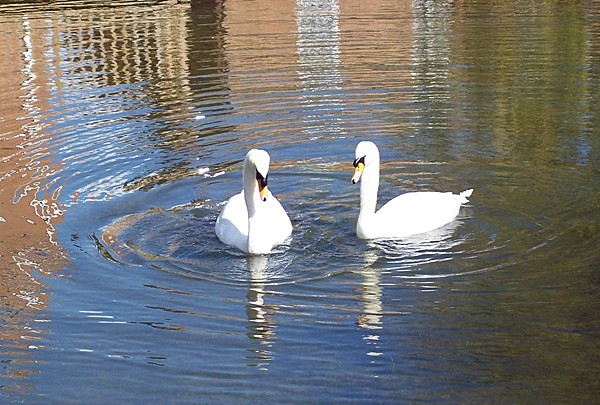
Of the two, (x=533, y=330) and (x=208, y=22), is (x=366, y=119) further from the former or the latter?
(x=208, y=22)

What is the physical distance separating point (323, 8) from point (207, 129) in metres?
16.9

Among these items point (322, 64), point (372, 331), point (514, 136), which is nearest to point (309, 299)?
point (372, 331)

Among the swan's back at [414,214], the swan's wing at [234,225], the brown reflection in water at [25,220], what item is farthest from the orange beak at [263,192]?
the brown reflection in water at [25,220]

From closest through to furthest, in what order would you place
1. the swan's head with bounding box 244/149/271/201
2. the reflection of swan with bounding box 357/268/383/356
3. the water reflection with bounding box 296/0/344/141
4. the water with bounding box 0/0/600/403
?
the water with bounding box 0/0/600/403, the reflection of swan with bounding box 357/268/383/356, the swan's head with bounding box 244/149/271/201, the water reflection with bounding box 296/0/344/141

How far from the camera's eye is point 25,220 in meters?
11.2

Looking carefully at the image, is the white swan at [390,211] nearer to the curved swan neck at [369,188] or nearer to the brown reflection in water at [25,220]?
the curved swan neck at [369,188]

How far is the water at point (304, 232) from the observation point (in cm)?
753

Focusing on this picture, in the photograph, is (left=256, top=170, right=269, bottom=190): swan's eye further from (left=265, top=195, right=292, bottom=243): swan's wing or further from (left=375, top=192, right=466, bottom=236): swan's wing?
(left=375, top=192, right=466, bottom=236): swan's wing

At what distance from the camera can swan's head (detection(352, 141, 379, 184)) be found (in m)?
10.1

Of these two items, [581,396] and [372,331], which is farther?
[372,331]

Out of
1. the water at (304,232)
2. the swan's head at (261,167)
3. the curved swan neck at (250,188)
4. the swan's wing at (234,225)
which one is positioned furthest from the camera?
the swan's wing at (234,225)

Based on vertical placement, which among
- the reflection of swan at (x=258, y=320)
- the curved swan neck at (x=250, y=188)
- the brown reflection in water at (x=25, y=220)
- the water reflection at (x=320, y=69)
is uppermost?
the curved swan neck at (x=250, y=188)

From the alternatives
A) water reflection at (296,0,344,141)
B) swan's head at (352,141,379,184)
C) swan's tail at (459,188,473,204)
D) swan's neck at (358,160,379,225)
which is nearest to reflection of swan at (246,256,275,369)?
swan's neck at (358,160,379,225)

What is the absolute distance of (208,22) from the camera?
2861 centimetres
